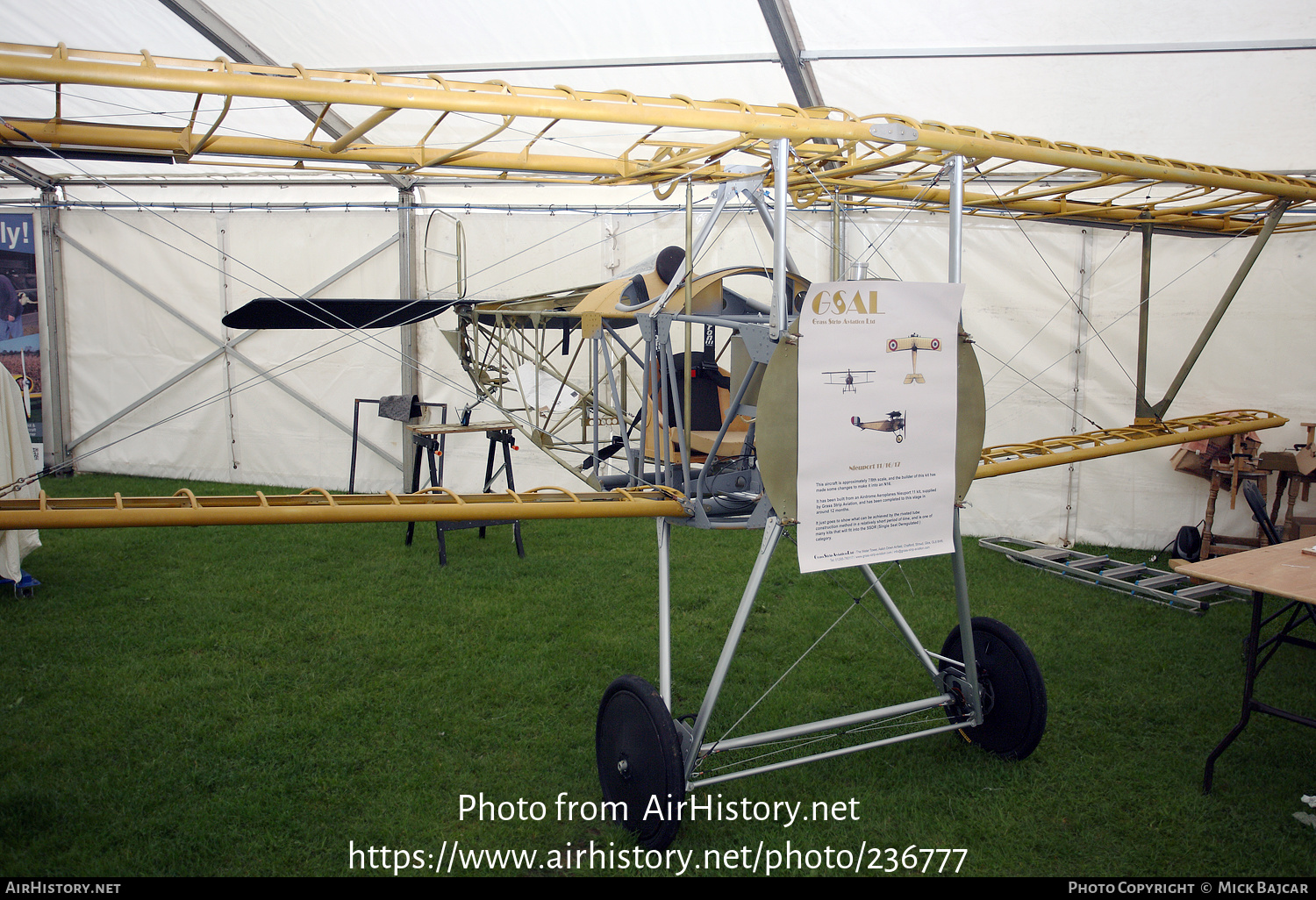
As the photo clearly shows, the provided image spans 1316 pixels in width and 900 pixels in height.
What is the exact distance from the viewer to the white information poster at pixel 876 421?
2.72m

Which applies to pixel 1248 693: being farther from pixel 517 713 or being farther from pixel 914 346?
pixel 517 713

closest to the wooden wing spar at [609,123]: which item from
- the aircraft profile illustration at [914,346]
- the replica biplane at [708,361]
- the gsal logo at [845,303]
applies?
the replica biplane at [708,361]

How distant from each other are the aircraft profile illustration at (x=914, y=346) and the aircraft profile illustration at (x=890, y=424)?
4.8 inches

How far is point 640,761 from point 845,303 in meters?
1.81

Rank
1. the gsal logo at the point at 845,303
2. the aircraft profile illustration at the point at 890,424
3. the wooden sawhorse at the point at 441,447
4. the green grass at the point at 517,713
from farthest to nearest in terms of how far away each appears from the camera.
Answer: the wooden sawhorse at the point at 441,447
the green grass at the point at 517,713
the aircraft profile illustration at the point at 890,424
the gsal logo at the point at 845,303

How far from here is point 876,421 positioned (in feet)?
9.29

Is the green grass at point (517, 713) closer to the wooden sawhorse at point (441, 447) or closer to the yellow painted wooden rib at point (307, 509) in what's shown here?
the wooden sawhorse at point (441, 447)

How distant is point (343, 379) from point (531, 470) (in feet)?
8.00

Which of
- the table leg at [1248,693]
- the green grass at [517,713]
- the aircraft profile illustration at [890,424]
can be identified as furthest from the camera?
the table leg at [1248,693]

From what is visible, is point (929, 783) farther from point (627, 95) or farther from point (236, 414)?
point (236, 414)

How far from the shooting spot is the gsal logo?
2.67 meters

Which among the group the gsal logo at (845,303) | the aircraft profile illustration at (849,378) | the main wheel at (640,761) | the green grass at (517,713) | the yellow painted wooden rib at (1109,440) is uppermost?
the gsal logo at (845,303)

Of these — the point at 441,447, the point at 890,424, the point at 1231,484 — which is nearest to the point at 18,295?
the point at 441,447
